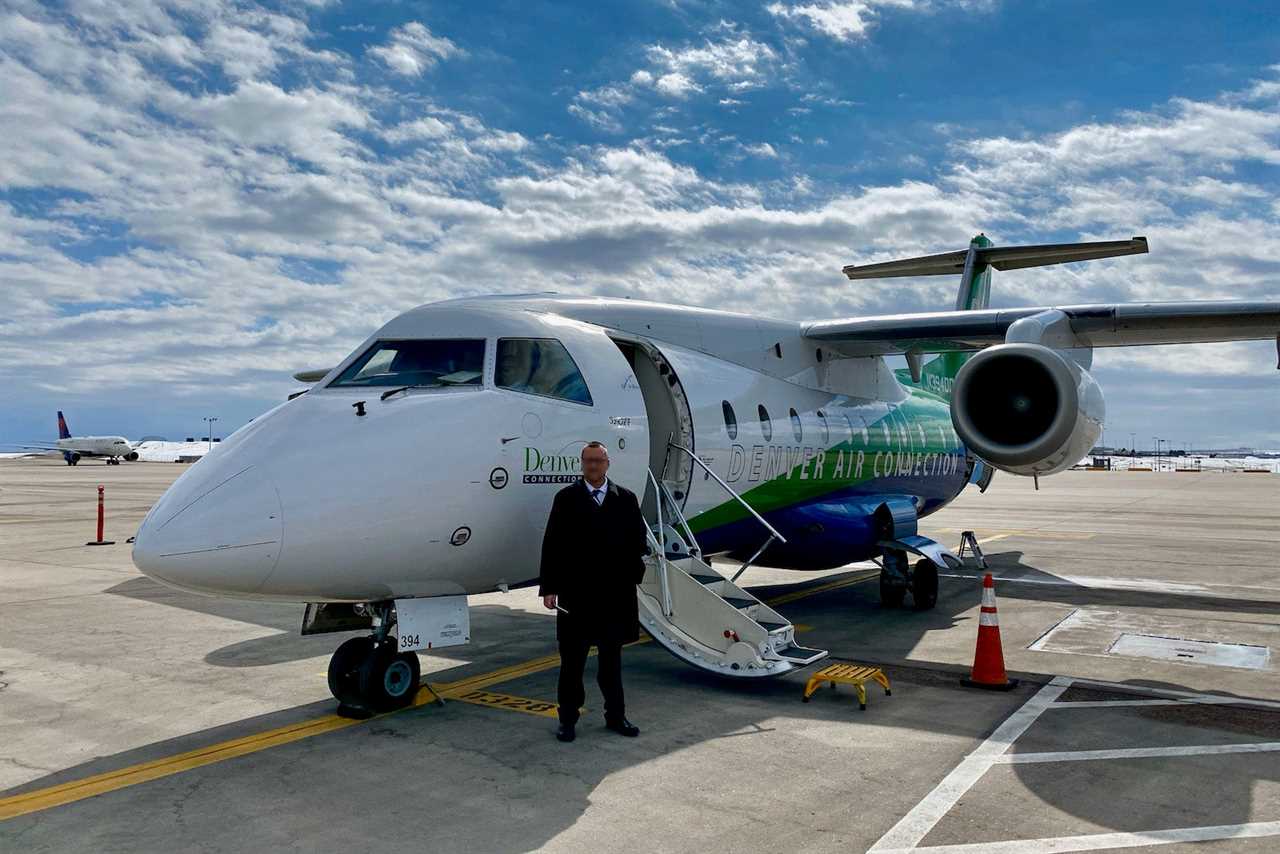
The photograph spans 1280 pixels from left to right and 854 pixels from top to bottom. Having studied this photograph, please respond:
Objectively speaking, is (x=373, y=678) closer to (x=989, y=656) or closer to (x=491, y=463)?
(x=491, y=463)

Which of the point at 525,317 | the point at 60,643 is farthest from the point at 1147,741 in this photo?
the point at 60,643

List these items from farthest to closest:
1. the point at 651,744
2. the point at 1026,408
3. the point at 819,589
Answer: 1. the point at 819,589
2. the point at 1026,408
3. the point at 651,744

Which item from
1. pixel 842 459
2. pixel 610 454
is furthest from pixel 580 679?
pixel 842 459

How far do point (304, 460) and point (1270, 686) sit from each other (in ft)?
24.7

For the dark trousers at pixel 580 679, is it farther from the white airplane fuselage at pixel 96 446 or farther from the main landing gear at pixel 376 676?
the white airplane fuselage at pixel 96 446

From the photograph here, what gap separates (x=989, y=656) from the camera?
24.4 feet

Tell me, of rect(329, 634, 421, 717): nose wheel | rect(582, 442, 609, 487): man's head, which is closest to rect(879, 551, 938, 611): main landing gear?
rect(582, 442, 609, 487): man's head

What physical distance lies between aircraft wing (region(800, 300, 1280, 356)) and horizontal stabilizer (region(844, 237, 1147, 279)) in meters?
3.59

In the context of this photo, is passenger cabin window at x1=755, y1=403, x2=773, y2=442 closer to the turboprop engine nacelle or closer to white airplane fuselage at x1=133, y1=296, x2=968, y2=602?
white airplane fuselage at x1=133, y1=296, x2=968, y2=602

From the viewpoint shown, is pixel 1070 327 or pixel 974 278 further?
pixel 974 278

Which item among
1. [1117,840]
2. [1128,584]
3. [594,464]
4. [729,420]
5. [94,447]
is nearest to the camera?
[1117,840]

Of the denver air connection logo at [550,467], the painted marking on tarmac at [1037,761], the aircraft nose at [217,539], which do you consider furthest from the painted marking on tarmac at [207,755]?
the painted marking on tarmac at [1037,761]

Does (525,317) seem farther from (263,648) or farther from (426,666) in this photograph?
(263,648)

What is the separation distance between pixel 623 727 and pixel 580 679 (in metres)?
0.44
